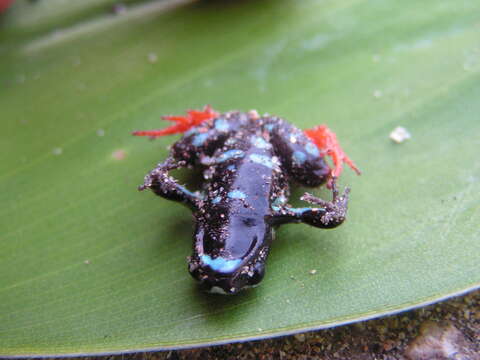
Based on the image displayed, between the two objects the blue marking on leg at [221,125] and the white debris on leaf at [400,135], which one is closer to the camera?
the blue marking on leg at [221,125]

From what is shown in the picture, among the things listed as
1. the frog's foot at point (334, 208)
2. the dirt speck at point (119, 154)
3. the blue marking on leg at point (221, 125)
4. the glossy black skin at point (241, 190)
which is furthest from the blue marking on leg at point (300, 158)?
the dirt speck at point (119, 154)

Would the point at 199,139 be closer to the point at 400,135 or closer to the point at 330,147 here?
the point at 330,147

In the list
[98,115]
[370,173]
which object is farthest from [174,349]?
[98,115]

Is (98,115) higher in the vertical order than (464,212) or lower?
higher

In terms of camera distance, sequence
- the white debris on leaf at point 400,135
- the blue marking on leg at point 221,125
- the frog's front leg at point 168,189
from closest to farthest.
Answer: the frog's front leg at point 168,189 < the blue marking on leg at point 221,125 < the white debris on leaf at point 400,135

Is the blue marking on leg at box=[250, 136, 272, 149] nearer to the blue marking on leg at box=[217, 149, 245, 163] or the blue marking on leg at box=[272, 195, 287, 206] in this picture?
the blue marking on leg at box=[217, 149, 245, 163]

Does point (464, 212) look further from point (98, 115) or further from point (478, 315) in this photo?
point (98, 115)

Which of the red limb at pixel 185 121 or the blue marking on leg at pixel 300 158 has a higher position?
the red limb at pixel 185 121

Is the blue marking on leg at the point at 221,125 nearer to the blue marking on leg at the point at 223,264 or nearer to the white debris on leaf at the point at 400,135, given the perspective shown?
the blue marking on leg at the point at 223,264
